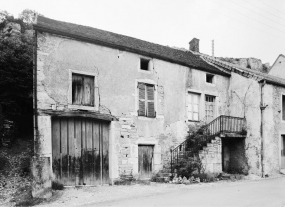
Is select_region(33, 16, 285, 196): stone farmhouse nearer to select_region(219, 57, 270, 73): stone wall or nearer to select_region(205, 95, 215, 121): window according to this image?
select_region(205, 95, 215, 121): window

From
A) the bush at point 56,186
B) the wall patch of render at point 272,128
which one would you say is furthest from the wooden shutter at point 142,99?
the wall patch of render at point 272,128

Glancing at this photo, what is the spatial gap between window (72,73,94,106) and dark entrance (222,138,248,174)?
27.9 ft

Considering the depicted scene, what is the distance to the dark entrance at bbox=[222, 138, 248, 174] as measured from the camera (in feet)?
43.4

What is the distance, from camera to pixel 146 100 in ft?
36.9

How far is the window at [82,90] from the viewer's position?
941 cm

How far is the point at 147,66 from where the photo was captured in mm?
11695

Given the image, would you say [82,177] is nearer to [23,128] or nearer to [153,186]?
[153,186]

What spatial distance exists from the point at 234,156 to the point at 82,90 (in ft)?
31.2

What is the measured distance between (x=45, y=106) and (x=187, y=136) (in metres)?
7.00

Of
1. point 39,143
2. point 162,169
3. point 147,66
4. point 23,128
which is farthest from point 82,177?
point 23,128

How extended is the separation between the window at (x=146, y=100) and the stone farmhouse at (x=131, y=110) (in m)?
0.05

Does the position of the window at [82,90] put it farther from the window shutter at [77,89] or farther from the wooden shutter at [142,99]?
the wooden shutter at [142,99]

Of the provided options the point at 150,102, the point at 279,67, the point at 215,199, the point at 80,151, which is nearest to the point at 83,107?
the point at 80,151

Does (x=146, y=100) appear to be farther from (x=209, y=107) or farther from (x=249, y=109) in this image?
(x=249, y=109)
